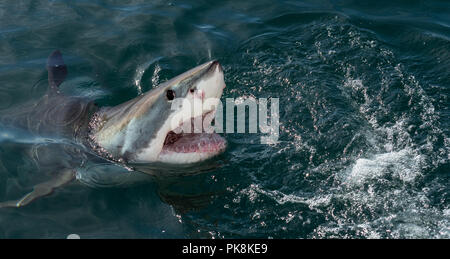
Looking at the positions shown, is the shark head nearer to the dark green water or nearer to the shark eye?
the shark eye

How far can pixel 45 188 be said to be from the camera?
14.3 ft

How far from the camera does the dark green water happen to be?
396 centimetres

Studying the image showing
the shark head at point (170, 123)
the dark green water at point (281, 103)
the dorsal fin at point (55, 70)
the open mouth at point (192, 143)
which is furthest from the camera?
the dorsal fin at point (55, 70)

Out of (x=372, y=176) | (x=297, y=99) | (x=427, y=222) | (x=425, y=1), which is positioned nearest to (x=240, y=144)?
(x=297, y=99)

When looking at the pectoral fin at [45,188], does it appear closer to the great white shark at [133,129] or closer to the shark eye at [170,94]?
the great white shark at [133,129]

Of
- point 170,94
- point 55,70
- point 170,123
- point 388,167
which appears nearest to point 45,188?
point 170,123

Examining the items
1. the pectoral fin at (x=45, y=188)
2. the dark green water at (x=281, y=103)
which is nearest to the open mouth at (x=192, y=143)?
the dark green water at (x=281, y=103)

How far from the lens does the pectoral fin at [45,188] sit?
4.25 meters

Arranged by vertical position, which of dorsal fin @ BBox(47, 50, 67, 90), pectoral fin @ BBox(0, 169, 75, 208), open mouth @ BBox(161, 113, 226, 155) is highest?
dorsal fin @ BBox(47, 50, 67, 90)

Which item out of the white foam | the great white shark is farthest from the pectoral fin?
the white foam

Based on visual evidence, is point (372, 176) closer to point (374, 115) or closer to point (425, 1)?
point (374, 115)

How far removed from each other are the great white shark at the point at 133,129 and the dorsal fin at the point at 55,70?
358 millimetres

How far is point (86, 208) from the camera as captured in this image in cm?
423

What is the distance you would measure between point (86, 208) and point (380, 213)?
244 cm
